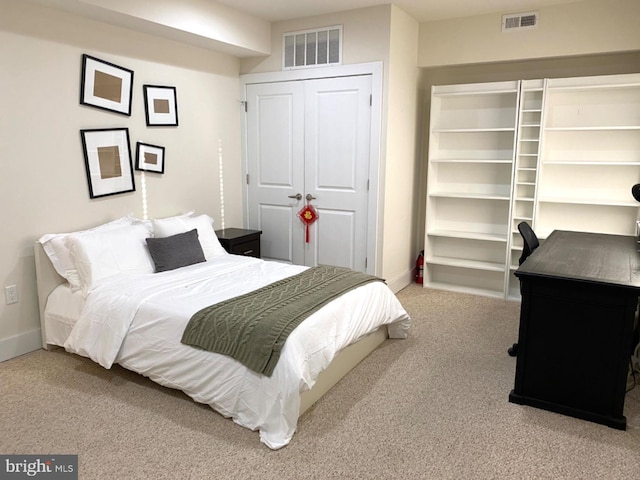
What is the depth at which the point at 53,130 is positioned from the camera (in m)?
3.56

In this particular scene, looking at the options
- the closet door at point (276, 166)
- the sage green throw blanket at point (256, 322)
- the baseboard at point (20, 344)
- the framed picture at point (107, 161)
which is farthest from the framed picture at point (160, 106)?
the sage green throw blanket at point (256, 322)

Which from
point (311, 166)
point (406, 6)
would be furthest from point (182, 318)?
point (406, 6)

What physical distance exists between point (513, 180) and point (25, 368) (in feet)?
13.9

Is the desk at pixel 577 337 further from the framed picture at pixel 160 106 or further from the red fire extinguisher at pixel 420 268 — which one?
the framed picture at pixel 160 106

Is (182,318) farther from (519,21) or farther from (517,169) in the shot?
(519,21)

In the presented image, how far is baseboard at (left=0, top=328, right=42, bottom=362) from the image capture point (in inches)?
135

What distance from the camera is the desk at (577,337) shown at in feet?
8.57

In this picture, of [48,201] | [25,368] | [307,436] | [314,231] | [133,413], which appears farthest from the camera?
[314,231]

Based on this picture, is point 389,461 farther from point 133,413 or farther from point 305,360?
point 133,413

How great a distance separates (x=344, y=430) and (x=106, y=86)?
308cm

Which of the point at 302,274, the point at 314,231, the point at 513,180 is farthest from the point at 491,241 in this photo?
the point at 302,274

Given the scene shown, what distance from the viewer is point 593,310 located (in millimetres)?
2654

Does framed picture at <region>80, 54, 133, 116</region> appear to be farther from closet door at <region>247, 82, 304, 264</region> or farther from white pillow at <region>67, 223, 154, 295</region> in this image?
closet door at <region>247, 82, 304, 264</region>

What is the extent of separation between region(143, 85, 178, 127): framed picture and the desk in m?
3.17
